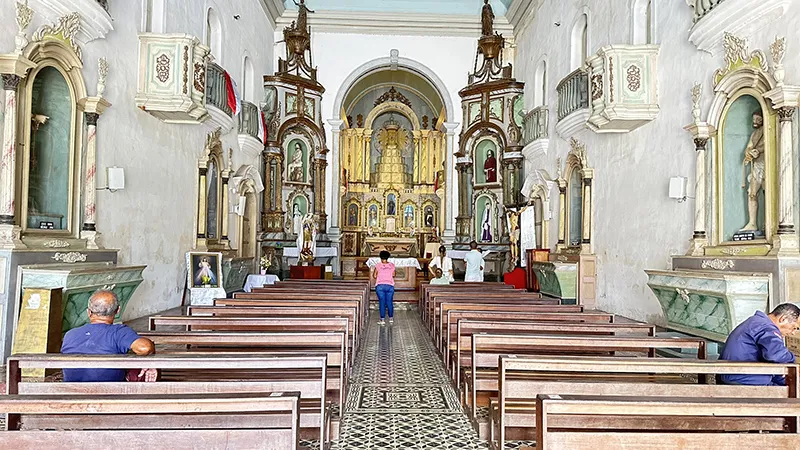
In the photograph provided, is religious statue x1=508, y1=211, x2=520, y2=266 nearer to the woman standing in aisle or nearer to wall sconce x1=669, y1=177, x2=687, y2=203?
the woman standing in aisle

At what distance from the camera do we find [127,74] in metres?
9.35

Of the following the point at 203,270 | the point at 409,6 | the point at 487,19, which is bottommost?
the point at 203,270

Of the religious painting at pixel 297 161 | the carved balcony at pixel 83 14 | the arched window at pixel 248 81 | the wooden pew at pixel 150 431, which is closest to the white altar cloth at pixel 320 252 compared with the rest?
the religious painting at pixel 297 161

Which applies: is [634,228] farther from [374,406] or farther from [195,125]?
[195,125]

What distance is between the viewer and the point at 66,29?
7324mm

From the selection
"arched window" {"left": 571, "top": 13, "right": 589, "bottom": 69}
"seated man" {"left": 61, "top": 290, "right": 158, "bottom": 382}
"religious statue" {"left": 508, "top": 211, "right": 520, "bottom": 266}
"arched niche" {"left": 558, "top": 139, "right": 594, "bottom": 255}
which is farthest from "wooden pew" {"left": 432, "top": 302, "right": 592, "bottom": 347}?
"religious statue" {"left": 508, "top": 211, "right": 520, "bottom": 266}

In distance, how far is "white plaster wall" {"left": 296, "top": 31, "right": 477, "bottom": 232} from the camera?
1986 cm

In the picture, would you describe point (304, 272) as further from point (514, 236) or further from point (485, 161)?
point (485, 161)

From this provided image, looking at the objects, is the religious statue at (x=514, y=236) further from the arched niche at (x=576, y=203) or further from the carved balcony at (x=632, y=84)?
the carved balcony at (x=632, y=84)

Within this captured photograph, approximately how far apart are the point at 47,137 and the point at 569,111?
30.6ft

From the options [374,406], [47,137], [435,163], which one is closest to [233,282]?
[47,137]

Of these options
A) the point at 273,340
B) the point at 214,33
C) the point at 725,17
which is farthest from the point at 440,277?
the point at 273,340

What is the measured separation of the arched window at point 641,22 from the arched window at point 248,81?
10227 millimetres

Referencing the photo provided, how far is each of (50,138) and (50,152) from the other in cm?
18
